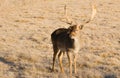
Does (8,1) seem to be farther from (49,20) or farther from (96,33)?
(96,33)

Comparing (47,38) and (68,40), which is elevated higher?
(68,40)

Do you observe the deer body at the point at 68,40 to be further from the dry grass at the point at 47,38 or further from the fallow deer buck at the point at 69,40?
the dry grass at the point at 47,38

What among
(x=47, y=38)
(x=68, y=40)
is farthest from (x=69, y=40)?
(x=47, y=38)

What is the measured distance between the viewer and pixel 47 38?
18719mm

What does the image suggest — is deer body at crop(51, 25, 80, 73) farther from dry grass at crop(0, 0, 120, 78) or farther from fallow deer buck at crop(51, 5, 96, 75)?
dry grass at crop(0, 0, 120, 78)

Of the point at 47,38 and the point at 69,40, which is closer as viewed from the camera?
the point at 69,40

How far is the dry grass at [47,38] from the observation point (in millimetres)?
13172

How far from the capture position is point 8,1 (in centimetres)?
3153

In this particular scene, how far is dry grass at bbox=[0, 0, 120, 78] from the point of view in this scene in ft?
43.2

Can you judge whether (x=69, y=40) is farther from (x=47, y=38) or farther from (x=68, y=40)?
(x=47, y=38)

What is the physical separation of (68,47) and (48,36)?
699 cm

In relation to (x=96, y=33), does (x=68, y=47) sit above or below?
above

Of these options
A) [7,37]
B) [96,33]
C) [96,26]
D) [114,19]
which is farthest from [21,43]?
[114,19]

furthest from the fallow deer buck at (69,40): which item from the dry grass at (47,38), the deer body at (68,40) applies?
the dry grass at (47,38)
